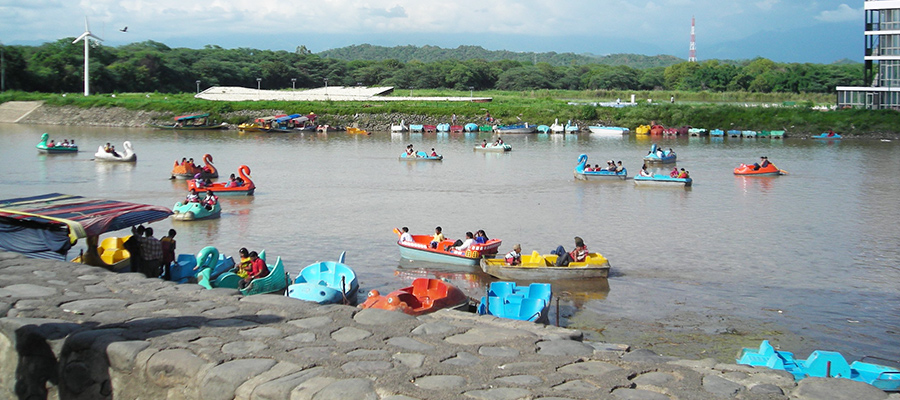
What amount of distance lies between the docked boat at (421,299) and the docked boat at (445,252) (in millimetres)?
4124

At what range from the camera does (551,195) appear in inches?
1249

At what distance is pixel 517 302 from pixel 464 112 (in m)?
62.8

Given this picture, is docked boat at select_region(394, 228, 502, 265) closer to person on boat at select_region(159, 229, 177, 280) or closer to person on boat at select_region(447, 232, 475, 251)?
person on boat at select_region(447, 232, 475, 251)

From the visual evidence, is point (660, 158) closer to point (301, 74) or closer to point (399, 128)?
point (399, 128)

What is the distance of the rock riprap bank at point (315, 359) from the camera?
5.66 meters

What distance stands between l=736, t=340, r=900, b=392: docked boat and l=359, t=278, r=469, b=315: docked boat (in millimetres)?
4915

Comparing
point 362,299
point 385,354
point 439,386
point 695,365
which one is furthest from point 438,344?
point 362,299

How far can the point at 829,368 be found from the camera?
1063cm

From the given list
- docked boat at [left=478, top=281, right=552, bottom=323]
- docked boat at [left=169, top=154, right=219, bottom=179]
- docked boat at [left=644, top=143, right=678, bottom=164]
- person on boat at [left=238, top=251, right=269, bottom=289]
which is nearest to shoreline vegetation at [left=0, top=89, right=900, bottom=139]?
docked boat at [left=644, top=143, right=678, bottom=164]

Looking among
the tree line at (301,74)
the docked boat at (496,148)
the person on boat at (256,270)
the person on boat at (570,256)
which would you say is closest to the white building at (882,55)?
the tree line at (301,74)

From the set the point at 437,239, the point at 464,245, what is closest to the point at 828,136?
the point at 437,239

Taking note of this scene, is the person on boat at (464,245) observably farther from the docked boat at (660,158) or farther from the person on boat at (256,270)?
the docked boat at (660,158)

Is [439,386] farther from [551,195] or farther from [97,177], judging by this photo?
[97,177]

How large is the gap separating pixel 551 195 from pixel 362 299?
16856 millimetres
